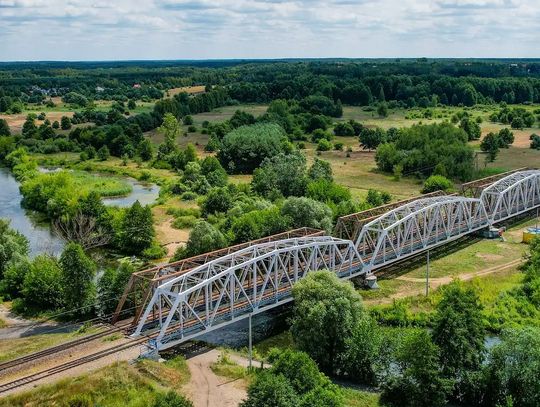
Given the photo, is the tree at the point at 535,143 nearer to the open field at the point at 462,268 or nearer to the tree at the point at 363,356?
the open field at the point at 462,268

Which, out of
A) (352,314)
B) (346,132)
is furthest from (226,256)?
(346,132)

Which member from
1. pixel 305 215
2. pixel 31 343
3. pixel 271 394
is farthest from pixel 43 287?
pixel 271 394

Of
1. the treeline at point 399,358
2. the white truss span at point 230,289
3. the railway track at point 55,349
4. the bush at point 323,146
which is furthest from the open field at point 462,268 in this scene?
the bush at point 323,146

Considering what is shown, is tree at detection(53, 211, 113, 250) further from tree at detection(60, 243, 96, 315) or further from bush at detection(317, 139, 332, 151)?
bush at detection(317, 139, 332, 151)

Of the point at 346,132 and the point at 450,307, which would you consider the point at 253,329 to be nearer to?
the point at 450,307

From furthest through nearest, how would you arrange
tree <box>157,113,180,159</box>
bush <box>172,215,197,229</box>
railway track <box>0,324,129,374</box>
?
tree <box>157,113,180,159</box>, bush <box>172,215,197,229</box>, railway track <box>0,324,129,374</box>

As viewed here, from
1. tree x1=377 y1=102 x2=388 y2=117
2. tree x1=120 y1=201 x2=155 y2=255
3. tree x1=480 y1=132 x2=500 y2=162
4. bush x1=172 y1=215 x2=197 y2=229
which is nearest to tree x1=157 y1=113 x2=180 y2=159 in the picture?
bush x1=172 y1=215 x2=197 y2=229
